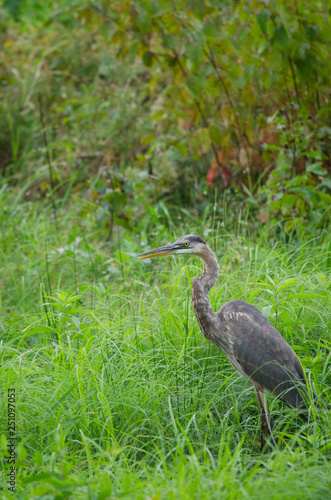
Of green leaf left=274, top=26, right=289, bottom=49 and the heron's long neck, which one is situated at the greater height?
green leaf left=274, top=26, right=289, bottom=49

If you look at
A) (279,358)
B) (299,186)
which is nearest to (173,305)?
(279,358)

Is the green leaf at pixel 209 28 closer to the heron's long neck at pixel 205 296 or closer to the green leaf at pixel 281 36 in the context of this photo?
the green leaf at pixel 281 36

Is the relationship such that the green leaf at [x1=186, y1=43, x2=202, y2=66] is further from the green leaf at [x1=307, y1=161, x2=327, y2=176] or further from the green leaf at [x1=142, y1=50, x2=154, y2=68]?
the green leaf at [x1=307, y1=161, x2=327, y2=176]

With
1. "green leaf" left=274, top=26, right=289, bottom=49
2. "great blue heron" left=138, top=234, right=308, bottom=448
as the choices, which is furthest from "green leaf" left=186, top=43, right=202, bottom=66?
"great blue heron" left=138, top=234, right=308, bottom=448

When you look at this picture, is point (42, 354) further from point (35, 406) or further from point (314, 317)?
point (314, 317)

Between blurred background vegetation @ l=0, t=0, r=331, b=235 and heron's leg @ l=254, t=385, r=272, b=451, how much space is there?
60.4 inches

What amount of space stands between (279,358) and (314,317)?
0.62 metres

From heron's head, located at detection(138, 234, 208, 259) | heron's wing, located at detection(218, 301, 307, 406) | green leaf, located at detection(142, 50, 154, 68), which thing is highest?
green leaf, located at detection(142, 50, 154, 68)

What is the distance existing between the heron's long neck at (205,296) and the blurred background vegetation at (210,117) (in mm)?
881

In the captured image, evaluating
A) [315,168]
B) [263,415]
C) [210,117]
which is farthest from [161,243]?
[263,415]

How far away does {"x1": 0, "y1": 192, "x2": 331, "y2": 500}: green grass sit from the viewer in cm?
209

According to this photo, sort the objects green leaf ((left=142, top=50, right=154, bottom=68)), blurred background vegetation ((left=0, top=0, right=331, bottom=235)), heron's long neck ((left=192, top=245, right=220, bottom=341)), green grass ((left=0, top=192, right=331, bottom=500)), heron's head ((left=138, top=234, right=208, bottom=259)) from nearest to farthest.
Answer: green grass ((left=0, top=192, right=331, bottom=500)) → heron's long neck ((left=192, top=245, right=220, bottom=341)) → heron's head ((left=138, top=234, right=208, bottom=259)) → blurred background vegetation ((left=0, top=0, right=331, bottom=235)) → green leaf ((left=142, top=50, right=154, bottom=68))

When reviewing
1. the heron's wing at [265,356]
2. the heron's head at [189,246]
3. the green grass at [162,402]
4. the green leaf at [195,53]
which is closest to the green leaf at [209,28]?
the green leaf at [195,53]

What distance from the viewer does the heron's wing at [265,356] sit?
8.84 feet
